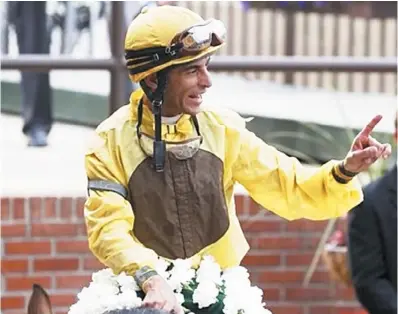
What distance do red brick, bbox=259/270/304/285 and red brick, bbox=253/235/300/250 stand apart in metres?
0.13

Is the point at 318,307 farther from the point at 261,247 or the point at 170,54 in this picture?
the point at 170,54

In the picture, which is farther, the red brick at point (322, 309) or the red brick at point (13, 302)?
the red brick at point (322, 309)

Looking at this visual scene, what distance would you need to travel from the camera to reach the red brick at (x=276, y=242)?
6.04 metres

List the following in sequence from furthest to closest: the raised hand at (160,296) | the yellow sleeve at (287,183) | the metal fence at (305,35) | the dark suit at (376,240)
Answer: the metal fence at (305,35), the dark suit at (376,240), the yellow sleeve at (287,183), the raised hand at (160,296)

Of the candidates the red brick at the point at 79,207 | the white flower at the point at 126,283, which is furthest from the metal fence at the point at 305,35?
the white flower at the point at 126,283

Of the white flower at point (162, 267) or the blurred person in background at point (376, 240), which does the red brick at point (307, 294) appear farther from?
the white flower at point (162, 267)

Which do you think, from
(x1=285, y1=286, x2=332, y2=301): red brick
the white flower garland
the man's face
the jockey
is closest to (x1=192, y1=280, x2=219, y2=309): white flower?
the white flower garland

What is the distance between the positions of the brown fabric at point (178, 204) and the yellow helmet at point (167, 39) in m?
0.23

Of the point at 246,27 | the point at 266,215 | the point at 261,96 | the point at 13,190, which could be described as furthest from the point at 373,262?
the point at 246,27

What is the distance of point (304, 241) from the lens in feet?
20.0

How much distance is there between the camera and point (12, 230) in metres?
5.88

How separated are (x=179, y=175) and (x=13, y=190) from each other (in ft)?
10.5

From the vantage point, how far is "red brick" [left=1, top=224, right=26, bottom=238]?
5875mm

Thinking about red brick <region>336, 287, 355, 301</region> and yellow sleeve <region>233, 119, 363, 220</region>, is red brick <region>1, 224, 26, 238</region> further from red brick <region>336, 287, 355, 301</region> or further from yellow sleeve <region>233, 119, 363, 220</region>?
yellow sleeve <region>233, 119, 363, 220</region>
